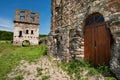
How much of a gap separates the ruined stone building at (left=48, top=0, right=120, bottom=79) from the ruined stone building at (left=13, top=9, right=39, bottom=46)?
690 inches

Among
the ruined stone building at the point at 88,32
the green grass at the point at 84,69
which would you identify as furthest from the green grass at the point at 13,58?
the green grass at the point at 84,69

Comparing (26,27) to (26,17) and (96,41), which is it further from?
(96,41)

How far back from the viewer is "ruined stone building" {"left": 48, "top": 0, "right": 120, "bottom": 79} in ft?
16.8

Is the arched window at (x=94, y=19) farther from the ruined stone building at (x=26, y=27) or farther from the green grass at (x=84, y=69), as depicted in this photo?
the ruined stone building at (x=26, y=27)

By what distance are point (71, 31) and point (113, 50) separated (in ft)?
9.87

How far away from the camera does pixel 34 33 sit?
27.3 m

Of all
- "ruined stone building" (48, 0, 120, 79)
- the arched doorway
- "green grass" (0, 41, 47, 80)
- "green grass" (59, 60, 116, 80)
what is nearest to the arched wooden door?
"ruined stone building" (48, 0, 120, 79)

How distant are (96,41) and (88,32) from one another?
724mm

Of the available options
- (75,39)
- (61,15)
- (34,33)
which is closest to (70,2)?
(61,15)

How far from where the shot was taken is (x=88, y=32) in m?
6.76

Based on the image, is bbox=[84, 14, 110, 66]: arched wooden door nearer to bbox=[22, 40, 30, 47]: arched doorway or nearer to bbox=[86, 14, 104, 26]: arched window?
bbox=[86, 14, 104, 26]: arched window

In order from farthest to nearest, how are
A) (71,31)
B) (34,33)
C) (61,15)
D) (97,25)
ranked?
(34,33) → (61,15) → (71,31) → (97,25)

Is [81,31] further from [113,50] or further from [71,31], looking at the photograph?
[113,50]

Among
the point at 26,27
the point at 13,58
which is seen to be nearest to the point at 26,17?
the point at 26,27
